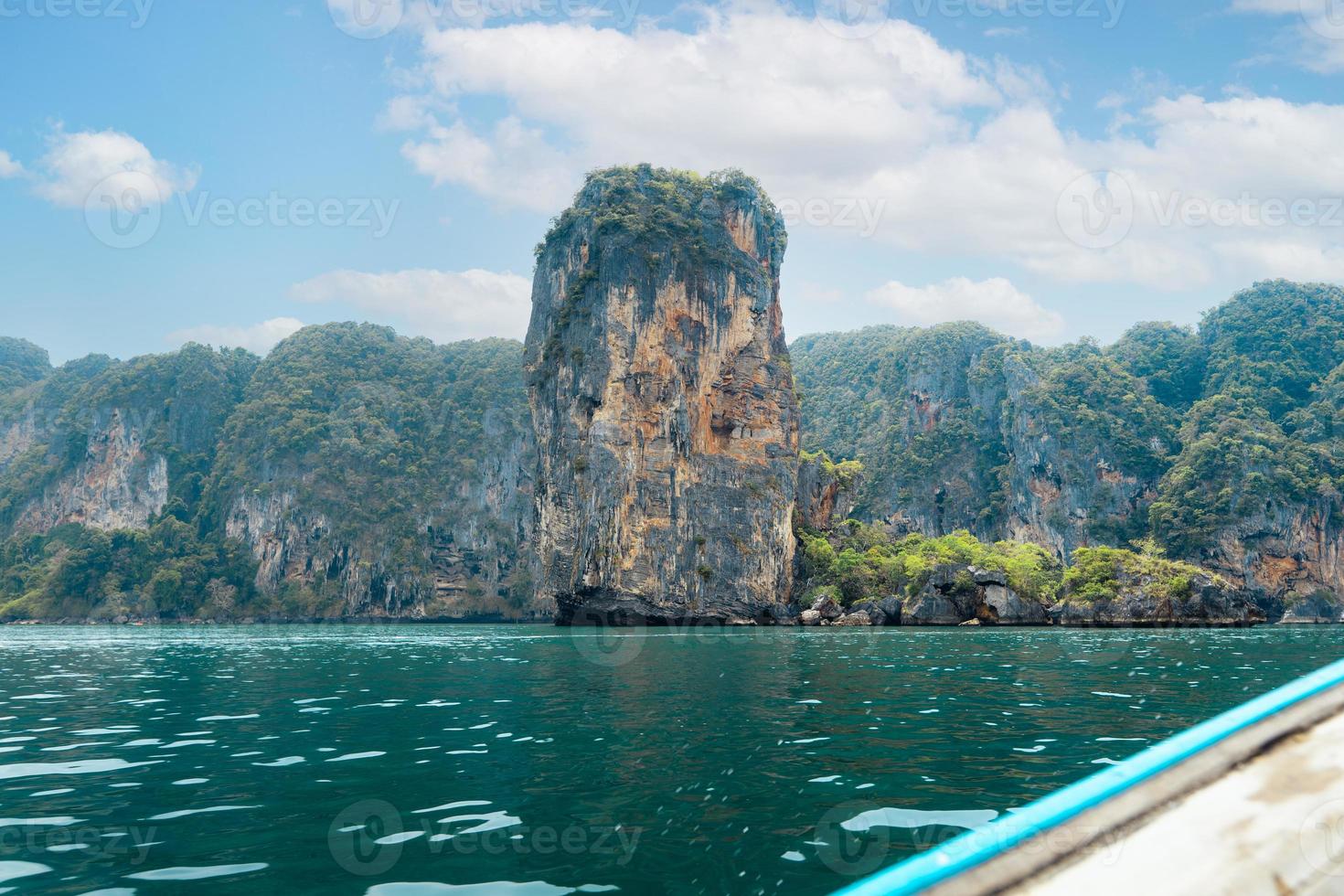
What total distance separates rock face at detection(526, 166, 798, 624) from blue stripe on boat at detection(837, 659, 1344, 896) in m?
62.0

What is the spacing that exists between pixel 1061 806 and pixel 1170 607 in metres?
62.5

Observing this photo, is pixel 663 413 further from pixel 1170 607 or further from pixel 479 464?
pixel 479 464

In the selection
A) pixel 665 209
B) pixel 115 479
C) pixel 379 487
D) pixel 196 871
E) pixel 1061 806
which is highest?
pixel 665 209

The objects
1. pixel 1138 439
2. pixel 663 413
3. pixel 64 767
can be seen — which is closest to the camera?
pixel 64 767

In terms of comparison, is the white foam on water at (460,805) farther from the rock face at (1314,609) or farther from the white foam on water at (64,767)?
the rock face at (1314,609)

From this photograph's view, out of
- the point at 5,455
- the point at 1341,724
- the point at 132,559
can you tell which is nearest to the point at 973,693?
the point at 1341,724

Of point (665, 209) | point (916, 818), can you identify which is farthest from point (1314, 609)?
point (916, 818)

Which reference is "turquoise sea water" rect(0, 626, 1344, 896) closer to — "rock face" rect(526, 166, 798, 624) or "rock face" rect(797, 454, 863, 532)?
"rock face" rect(526, 166, 798, 624)

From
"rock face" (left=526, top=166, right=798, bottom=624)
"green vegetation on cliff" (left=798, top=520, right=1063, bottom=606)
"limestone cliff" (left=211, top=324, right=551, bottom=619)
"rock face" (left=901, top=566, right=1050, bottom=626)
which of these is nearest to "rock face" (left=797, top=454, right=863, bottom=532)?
"green vegetation on cliff" (left=798, top=520, right=1063, bottom=606)

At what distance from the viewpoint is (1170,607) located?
54.1 m

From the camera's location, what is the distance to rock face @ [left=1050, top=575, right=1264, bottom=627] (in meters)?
53.8

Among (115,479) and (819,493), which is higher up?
(115,479)

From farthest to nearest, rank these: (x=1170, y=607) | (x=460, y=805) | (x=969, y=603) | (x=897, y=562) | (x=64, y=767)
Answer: (x=897, y=562), (x=969, y=603), (x=1170, y=607), (x=64, y=767), (x=460, y=805)

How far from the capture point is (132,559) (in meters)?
98.9
